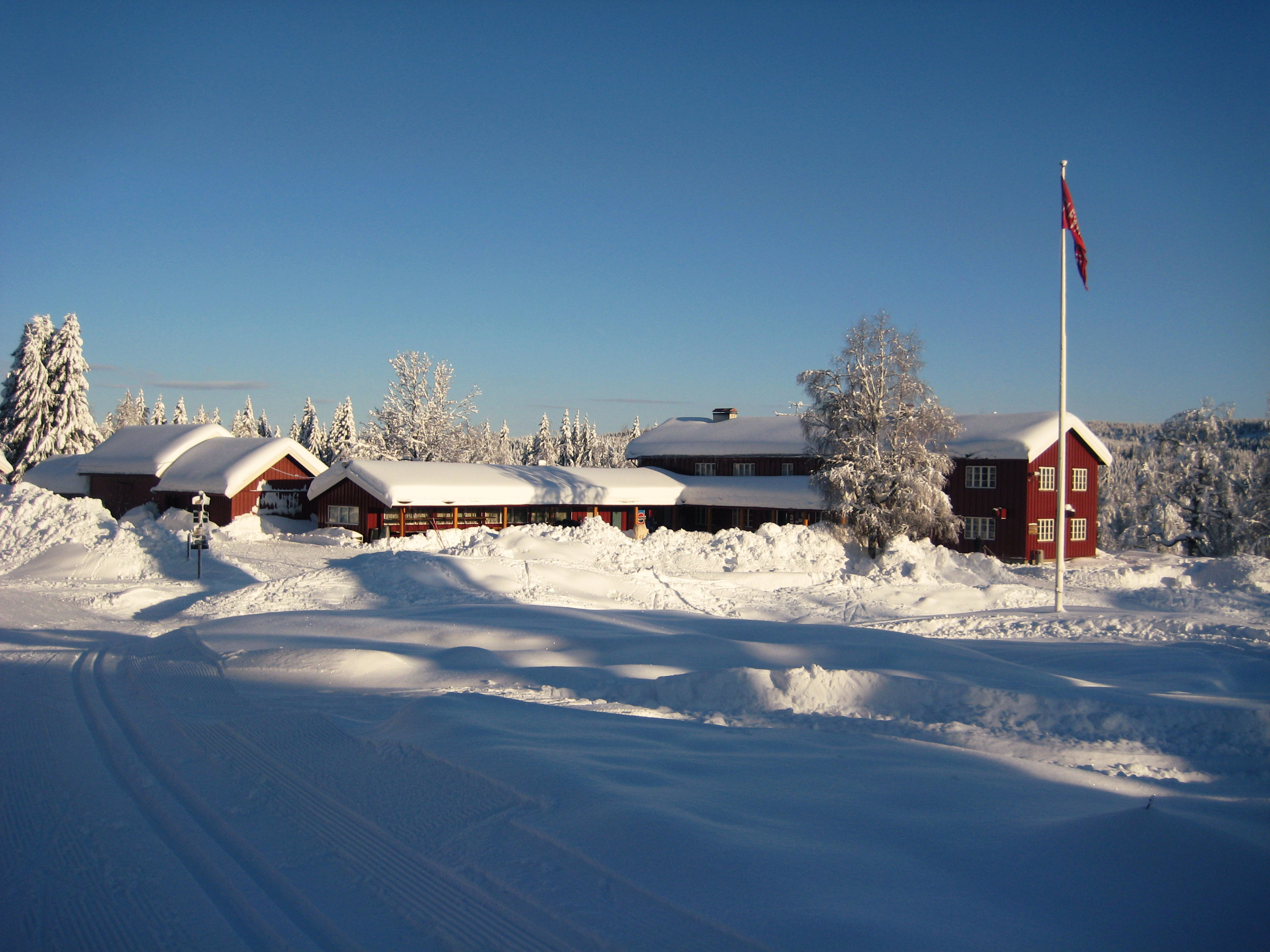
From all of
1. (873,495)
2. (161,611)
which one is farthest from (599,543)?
(161,611)

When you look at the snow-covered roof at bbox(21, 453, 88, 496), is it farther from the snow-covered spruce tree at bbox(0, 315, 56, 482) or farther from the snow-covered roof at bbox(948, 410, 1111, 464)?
the snow-covered roof at bbox(948, 410, 1111, 464)

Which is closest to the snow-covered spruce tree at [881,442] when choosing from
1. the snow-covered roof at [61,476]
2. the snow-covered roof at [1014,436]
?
the snow-covered roof at [1014,436]

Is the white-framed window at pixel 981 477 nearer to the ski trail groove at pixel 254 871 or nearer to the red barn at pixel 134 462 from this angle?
the ski trail groove at pixel 254 871

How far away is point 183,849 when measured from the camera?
17.0ft

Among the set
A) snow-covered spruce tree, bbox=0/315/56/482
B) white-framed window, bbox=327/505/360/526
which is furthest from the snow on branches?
white-framed window, bbox=327/505/360/526

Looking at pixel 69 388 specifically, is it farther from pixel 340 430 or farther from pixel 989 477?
pixel 989 477

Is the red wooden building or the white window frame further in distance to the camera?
the red wooden building

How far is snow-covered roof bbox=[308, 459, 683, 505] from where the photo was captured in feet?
109

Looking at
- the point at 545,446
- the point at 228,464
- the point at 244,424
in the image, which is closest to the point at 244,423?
the point at 244,424

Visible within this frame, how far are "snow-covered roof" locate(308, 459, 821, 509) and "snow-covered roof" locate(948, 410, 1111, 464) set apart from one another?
6.65 m

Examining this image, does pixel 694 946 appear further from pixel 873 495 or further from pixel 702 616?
pixel 873 495

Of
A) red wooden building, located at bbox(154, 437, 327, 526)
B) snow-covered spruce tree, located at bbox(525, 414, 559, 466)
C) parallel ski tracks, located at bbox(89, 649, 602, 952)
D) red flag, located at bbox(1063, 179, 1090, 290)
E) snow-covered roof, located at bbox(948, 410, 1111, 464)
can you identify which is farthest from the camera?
snow-covered spruce tree, located at bbox(525, 414, 559, 466)

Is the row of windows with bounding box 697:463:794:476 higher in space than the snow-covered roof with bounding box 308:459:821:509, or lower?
higher

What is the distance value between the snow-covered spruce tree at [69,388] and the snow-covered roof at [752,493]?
121ft
